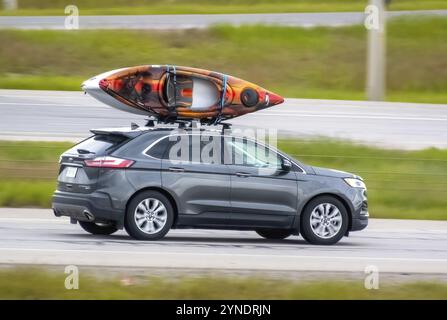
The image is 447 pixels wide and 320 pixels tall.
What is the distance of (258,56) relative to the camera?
3481 centimetres

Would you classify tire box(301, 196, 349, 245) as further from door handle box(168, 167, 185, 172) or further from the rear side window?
door handle box(168, 167, 185, 172)

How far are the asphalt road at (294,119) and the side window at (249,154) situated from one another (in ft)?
27.3

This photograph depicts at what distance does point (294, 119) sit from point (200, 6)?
19.1 metres

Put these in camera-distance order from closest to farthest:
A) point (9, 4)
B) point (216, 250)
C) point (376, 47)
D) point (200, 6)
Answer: point (216, 250), point (376, 47), point (9, 4), point (200, 6)

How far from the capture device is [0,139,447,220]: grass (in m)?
17.1

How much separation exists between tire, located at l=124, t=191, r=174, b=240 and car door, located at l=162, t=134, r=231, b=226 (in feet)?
0.57

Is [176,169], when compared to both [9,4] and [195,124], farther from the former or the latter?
[9,4]

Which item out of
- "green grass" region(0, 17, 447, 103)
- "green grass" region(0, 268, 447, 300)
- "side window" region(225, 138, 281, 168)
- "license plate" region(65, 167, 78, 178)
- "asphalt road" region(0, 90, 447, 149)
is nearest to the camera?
"green grass" region(0, 268, 447, 300)

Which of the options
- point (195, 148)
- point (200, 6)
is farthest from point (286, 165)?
point (200, 6)

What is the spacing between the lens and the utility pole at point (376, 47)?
29.1m

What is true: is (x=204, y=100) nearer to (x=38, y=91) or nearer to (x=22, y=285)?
(x=22, y=285)

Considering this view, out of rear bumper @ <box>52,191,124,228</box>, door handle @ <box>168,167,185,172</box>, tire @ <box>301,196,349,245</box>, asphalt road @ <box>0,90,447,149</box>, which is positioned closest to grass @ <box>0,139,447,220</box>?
asphalt road @ <box>0,90,447,149</box>
